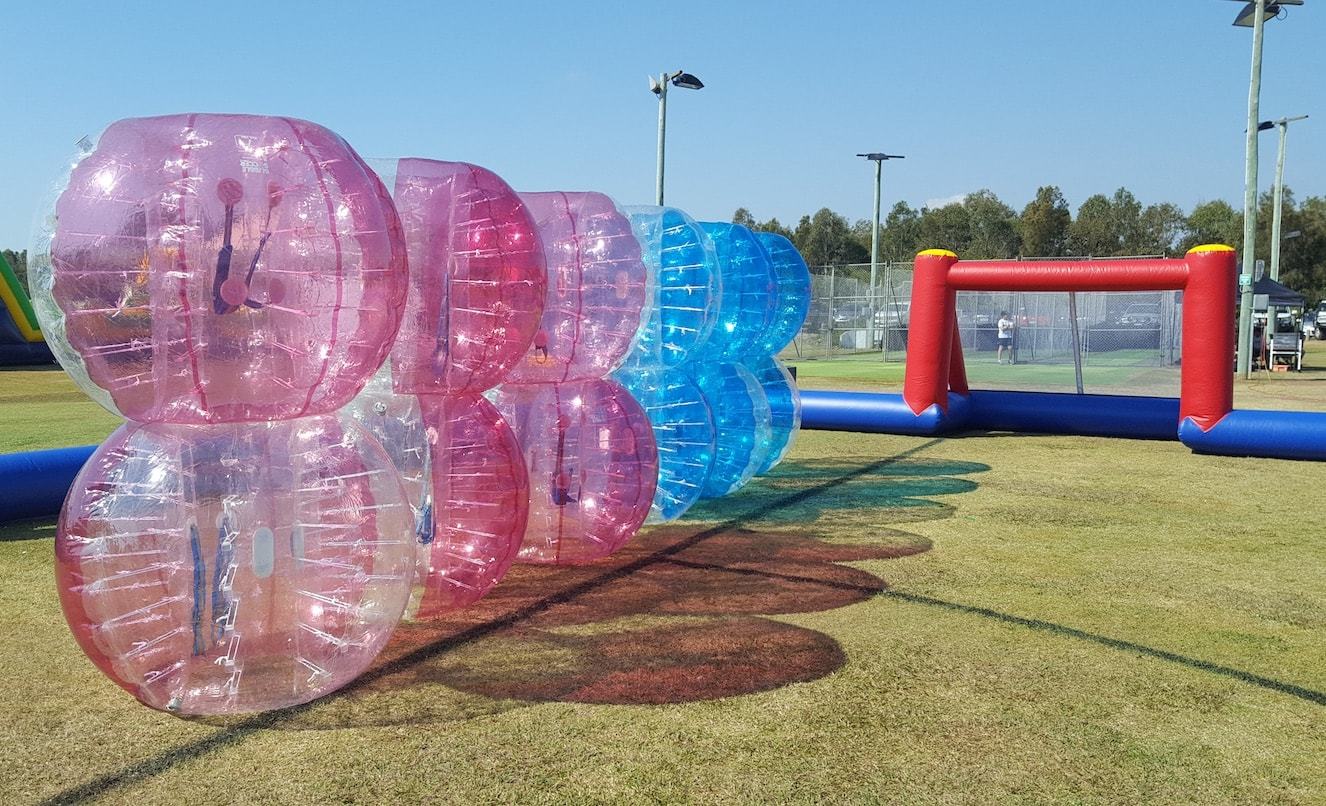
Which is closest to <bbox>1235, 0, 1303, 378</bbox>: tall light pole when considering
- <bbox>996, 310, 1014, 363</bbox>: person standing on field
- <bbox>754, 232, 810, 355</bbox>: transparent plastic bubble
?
<bbox>996, 310, 1014, 363</bbox>: person standing on field

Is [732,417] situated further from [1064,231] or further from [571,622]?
[1064,231]

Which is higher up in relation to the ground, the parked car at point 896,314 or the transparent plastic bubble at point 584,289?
the parked car at point 896,314

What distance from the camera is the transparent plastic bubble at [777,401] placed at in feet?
25.0

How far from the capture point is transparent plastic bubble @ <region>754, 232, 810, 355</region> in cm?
744

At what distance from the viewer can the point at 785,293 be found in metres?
7.68

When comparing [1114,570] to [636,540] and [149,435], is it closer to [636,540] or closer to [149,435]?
[636,540]

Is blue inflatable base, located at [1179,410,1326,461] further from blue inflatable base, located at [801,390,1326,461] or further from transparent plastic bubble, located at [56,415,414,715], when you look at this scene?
transparent plastic bubble, located at [56,415,414,715]

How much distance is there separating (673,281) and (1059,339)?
17.6 meters

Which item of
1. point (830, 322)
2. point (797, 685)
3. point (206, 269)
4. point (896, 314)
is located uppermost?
point (896, 314)

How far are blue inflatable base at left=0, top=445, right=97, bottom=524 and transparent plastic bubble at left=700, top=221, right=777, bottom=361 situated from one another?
379cm

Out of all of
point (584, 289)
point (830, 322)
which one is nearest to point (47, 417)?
point (584, 289)

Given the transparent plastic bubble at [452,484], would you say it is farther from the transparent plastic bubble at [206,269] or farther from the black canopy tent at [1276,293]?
the black canopy tent at [1276,293]

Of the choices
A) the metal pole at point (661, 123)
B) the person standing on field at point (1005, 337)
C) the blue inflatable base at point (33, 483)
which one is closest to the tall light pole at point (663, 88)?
the metal pole at point (661, 123)

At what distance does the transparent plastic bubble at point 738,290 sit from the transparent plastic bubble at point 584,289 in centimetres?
169
